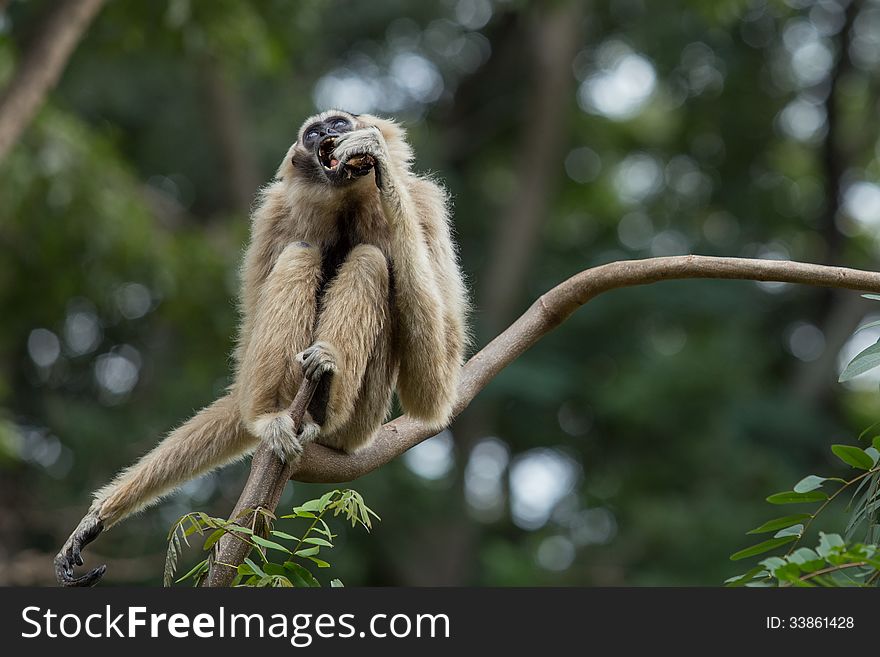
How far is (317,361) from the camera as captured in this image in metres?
4.57

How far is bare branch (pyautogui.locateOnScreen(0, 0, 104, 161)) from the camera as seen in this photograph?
8.98 m

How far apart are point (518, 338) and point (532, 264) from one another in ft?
49.8

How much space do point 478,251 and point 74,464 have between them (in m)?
7.96

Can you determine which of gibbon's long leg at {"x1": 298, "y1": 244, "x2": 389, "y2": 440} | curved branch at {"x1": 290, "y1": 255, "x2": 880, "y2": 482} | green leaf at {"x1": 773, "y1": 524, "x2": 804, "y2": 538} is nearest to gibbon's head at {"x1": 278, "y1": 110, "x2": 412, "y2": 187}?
gibbon's long leg at {"x1": 298, "y1": 244, "x2": 389, "y2": 440}

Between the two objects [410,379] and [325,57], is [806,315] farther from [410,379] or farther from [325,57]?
[410,379]

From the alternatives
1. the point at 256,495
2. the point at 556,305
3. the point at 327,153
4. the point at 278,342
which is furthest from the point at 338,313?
the point at 256,495

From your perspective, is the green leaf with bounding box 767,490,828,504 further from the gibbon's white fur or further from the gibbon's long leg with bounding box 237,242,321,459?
the gibbon's long leg with bounding box 237,242,321,459

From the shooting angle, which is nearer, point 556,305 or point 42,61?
point 556,305

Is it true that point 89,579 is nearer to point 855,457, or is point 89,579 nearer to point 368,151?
point 368,151

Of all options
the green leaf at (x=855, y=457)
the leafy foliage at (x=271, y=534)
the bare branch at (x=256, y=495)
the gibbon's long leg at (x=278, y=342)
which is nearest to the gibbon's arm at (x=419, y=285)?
the gibbon's long leg at (x=278, y=342)

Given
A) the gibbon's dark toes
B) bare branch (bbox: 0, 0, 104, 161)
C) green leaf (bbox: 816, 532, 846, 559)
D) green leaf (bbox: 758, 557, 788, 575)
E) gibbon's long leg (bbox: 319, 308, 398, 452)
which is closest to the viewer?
green leaf (bbox: 816, 532, 846, 559)

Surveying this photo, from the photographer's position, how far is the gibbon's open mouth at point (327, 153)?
200 inches

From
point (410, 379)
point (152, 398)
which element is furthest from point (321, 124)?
point (152, 398)

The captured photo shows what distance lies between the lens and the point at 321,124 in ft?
17.5
